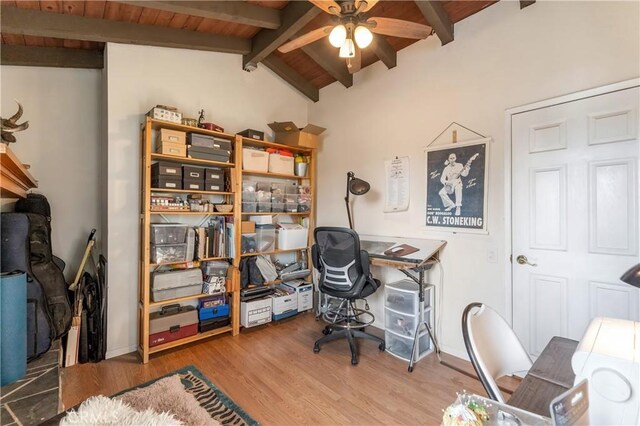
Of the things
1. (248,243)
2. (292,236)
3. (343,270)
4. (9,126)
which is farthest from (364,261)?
(9,126)

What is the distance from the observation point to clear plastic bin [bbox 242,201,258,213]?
10.3ft

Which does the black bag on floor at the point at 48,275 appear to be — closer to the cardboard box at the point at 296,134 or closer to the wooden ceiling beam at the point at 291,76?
the cardboard box at the point at 296,134

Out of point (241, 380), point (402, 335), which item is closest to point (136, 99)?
point (241, 380)

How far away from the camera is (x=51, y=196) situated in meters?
2.64

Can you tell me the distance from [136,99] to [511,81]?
10.6ft

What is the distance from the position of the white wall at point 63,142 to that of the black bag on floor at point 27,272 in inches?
35.9

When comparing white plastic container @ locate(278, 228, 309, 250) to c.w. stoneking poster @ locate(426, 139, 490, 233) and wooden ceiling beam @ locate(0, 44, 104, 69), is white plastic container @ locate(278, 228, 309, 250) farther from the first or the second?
wooden ceiling beam @ locate(0, 44, 104, 69)

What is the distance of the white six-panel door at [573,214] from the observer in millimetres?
1821

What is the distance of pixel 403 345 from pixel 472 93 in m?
2.30

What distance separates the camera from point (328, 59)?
3236mm

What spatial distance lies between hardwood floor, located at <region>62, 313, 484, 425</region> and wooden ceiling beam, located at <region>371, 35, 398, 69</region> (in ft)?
9.40

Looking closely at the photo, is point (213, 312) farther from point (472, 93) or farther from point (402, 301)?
point (472, 93)

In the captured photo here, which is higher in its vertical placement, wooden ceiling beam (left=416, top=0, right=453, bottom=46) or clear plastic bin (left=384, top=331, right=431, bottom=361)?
wooden ceiling beam (left=416, top=0, right=453, bottom=46)

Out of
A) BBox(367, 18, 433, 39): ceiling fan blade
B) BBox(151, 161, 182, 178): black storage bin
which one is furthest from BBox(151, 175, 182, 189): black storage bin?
BBox(367, 18, 433, 39): ceiling fan blade
